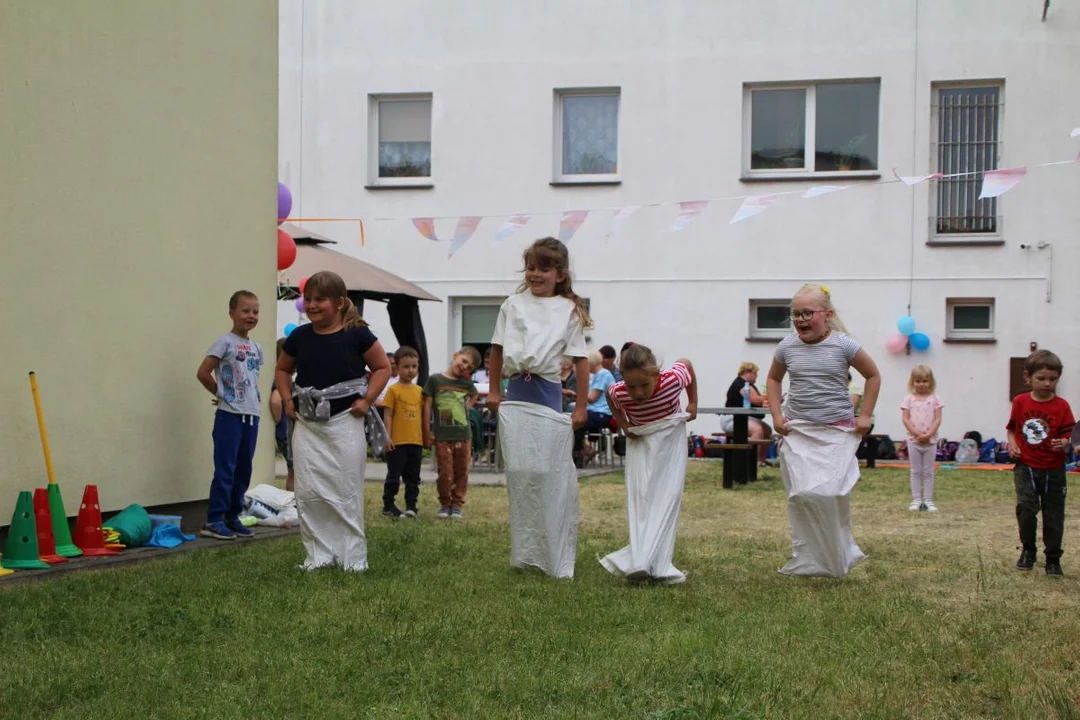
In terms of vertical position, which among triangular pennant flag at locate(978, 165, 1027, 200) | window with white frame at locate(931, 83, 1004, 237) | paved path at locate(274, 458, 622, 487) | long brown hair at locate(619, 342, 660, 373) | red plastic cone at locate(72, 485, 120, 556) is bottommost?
paved path at locate(274, 458, 622, 487)

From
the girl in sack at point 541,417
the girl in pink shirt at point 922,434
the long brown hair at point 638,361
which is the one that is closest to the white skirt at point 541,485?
the girl in sack at point 541,417

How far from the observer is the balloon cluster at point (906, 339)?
739 inches

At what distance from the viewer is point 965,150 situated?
19.1 meters

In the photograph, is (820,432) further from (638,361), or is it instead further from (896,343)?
(896,343)

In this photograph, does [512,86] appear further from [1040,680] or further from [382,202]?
[1040,680]

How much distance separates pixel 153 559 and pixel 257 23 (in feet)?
14.1

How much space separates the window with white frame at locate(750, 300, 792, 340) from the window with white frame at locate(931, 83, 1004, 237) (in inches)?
100

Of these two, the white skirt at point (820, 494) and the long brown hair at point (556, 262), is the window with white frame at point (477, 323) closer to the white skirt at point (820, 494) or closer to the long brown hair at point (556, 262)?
the long brown hair at point (556, 262)

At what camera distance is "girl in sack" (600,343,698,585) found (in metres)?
6.65

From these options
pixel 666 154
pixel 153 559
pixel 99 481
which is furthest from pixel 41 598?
pixel 666 154

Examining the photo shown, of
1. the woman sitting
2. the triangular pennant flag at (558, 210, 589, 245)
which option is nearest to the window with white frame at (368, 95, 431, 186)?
the triangular pennant flag at (558, 210, 589, 245)

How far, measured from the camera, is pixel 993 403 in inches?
739

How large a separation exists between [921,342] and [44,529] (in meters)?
14.2

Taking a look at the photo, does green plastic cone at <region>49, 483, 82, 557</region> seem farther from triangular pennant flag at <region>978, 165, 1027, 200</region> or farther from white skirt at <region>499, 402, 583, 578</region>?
triangular pennant flag at <region>978, 165, 1027, 200</region>
